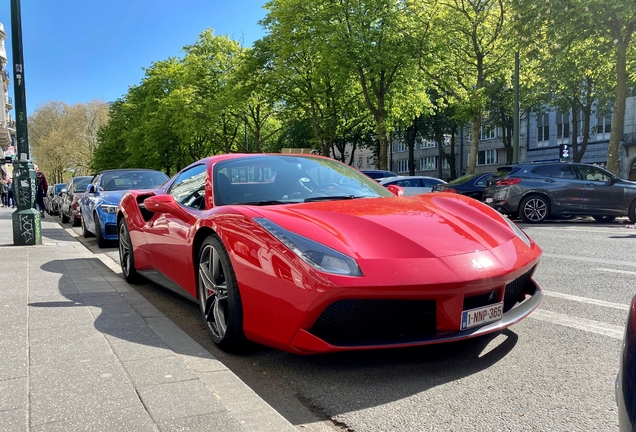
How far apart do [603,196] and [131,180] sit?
36.5ft

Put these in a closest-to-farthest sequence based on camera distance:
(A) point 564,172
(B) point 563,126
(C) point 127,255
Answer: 1. (C) point 127,255
2. (A) point 564,172
3. (B) point 563,126

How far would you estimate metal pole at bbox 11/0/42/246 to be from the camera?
9188mm

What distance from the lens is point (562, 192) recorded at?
13.9m

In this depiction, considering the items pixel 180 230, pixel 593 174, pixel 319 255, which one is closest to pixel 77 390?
pixel 319 255

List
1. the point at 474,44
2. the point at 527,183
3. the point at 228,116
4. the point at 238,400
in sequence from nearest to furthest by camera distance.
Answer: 1. the point at 238,400
2. the point at 527,183
3. the point at 474,44
4. the point at 228,116

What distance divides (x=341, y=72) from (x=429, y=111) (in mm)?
8689

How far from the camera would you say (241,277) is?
3279mm

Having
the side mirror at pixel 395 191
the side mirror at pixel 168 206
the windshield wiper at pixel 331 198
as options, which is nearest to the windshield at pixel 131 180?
the side mirror at pixel 168 206

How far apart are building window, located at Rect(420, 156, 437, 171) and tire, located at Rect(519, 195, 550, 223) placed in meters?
53.5

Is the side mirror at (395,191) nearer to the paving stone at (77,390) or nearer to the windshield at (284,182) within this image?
the windshield at (284,182)

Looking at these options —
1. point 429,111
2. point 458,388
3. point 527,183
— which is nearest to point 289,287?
point 458,388

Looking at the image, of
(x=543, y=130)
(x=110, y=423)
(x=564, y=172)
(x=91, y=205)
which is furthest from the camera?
(x=543, y=130)

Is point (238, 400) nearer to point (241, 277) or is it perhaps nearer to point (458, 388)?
point (241, 277)

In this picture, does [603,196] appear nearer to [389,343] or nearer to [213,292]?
[213,292]
